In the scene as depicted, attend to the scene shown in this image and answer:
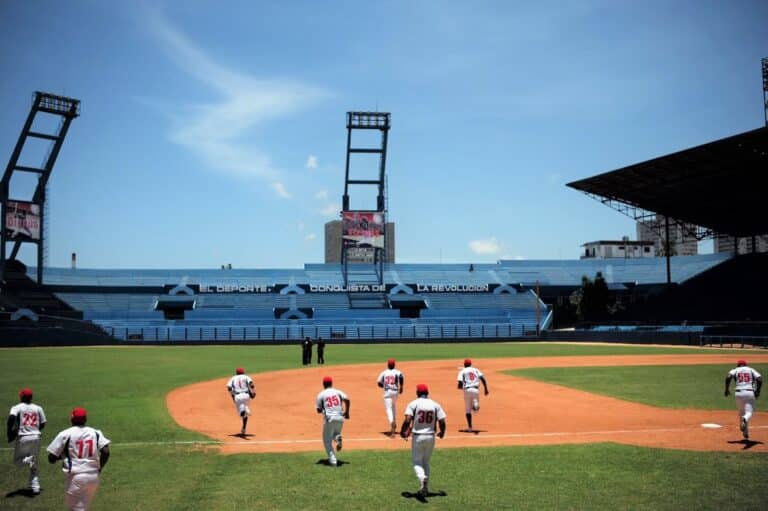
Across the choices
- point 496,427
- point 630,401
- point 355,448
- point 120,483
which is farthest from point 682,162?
point 120,483

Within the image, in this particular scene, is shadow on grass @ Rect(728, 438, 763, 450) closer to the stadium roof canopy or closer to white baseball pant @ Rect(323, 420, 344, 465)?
white baseball pant @ Rect(323, 420, 344, 465)

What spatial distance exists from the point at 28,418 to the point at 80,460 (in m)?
3.34

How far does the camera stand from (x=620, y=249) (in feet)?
570

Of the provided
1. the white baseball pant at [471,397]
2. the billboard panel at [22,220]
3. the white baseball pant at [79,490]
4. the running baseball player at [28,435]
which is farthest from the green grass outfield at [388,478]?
the billboard panel at [22,220]

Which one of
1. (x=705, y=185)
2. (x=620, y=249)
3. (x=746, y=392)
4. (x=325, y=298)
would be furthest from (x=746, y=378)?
(x=620, y=249)

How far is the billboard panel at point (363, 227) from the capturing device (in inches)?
3319

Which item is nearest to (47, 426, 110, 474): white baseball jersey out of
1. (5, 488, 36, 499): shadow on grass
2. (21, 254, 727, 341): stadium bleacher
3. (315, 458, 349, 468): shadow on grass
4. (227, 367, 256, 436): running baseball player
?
(5, 488, 36, 499): shadow on grass

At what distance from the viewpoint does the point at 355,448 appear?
15.2 meters

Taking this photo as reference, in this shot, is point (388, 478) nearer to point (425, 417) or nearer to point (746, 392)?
point (425, 417)

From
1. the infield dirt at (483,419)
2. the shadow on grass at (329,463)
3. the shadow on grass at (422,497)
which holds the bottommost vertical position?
the infield dirt at (483,419)

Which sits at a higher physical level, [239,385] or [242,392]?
[239,385]

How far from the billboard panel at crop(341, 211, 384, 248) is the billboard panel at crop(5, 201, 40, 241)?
35.4m

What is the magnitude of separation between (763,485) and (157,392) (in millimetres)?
20799

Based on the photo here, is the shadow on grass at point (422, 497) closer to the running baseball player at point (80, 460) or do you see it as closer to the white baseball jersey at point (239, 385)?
the running baseball player at point (80, 460)
